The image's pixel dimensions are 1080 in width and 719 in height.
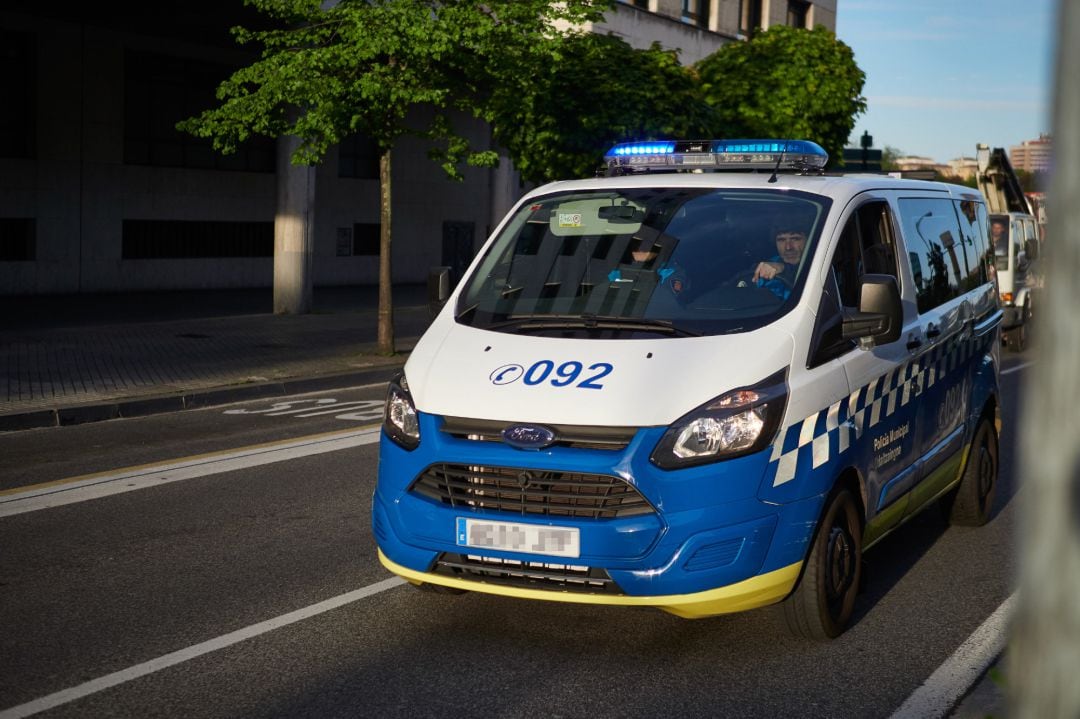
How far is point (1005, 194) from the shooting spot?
978 inches

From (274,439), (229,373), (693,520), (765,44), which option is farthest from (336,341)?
(693,520)

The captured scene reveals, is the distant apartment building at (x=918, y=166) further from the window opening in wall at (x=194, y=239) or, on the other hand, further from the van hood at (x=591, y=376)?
the window opening in wall at (x=194, y=239)

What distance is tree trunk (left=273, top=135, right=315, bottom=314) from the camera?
21.5 m

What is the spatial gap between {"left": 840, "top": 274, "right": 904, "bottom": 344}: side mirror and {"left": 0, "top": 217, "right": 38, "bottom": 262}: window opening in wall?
19.8m

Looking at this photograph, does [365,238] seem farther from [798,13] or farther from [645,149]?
[645,149]

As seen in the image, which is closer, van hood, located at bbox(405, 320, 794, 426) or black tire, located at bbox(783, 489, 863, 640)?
van hood, located at bbox(405, 320, 794, 426)

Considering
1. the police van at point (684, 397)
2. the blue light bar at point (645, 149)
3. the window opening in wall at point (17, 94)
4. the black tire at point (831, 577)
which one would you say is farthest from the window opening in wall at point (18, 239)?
the black tire at point (831, 577)

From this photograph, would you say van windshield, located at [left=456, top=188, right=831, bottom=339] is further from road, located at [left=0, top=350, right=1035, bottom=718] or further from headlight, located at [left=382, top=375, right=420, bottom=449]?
road, located at [left=0, top=350, right=1035, bottom=718]

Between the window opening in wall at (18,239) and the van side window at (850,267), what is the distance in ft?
63.3

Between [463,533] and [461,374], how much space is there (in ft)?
2.22

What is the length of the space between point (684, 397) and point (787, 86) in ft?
67.1

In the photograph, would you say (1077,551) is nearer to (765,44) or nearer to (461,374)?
(461,374)

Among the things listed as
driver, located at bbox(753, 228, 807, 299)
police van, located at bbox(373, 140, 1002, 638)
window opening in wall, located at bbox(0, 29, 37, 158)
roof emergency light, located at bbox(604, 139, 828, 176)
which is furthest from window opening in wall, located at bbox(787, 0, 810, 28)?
driver, located at bbox(753, 228, 807, 299)

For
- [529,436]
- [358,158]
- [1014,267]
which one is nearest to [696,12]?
[358,158]
